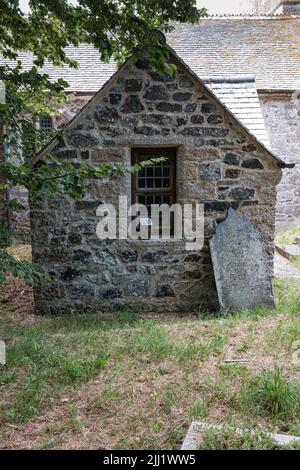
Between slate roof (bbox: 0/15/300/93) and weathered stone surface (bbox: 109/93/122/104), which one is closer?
weathered stone surface (bbox: 109/93/122/104)

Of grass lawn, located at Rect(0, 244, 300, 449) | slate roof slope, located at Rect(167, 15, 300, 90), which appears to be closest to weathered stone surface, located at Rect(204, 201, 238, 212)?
grass lawn, located at Rect(0, 244, 300, 449)

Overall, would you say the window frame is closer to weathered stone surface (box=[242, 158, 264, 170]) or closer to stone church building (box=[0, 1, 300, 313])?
stone church building (box=[0, 1, 300, 313])

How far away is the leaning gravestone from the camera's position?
6.28 m

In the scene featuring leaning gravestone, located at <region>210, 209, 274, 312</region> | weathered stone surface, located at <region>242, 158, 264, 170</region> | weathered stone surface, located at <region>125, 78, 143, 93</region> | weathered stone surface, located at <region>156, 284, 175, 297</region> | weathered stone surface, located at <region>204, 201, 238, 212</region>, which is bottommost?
weathered stone surface, located at <region>156, 284, 175, 297</region>

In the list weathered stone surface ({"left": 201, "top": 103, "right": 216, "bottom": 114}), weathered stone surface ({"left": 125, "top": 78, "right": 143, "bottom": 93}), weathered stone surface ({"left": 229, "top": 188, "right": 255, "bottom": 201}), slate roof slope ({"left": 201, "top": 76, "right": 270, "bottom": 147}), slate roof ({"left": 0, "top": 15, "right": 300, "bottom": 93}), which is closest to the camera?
weathered stone surface ({"left": 125, "top": 78, "right": 143, "bottom": 93})

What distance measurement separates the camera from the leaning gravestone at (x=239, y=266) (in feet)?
20.6

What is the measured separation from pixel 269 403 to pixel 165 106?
172 inches

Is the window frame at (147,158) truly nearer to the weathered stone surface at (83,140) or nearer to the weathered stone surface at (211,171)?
the weathered stone surface at (211,171)

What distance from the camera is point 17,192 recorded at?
13.6m

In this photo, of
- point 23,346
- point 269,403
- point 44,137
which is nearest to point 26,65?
point 44,137

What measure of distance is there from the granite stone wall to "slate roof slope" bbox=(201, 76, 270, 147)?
19.4 ft

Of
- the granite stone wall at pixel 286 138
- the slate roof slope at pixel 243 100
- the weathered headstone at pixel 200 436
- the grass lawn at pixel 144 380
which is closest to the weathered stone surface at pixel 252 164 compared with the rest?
the slate roof slope at pixel 243 100

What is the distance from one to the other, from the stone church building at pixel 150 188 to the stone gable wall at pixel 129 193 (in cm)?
1

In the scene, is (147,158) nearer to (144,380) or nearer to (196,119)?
(196,119)
